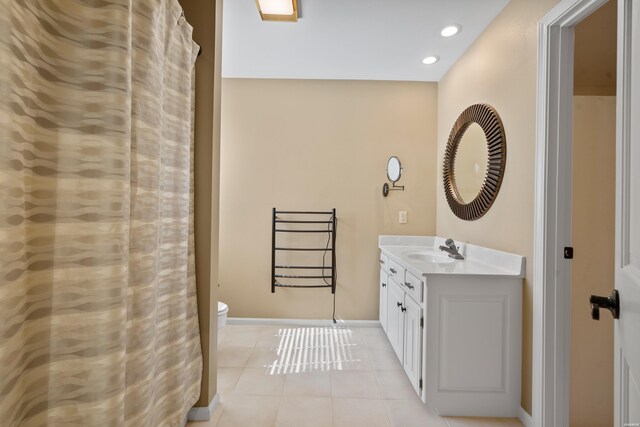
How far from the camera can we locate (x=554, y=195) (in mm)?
1690

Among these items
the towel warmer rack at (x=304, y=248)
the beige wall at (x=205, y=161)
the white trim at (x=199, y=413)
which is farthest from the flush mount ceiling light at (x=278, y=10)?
the white trim at (x=199, y=413)

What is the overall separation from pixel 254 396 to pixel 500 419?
144 centimetres

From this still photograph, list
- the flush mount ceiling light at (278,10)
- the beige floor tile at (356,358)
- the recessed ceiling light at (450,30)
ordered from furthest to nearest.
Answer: the beige floor tile at (356,358), the recessed ceiling light at (450,30), the flush mount ceiling light at (278,10)

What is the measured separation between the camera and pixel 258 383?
2256 mm

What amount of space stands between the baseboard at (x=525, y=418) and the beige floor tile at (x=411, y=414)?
43cm

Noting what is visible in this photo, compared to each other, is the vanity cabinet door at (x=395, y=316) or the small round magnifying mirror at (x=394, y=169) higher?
the small round magnifying mirror at (x=394, y=169)

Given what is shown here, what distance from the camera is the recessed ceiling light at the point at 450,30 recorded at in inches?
93.5

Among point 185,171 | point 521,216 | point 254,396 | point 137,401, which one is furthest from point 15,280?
point 521,216

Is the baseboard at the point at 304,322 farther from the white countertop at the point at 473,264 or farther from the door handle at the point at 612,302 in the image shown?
the door handle at the point at 612,302

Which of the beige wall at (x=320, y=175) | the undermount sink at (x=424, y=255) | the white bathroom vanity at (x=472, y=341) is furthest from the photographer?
the beige wall at (x=320, y=175)

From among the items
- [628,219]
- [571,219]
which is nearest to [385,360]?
[571,219]

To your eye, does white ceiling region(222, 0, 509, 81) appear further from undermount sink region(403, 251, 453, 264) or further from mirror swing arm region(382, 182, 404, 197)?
undermount sink region(403, 251, 453, 264)

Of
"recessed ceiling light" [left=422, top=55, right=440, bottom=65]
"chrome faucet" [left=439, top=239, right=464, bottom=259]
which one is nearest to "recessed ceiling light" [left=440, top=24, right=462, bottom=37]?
"recessed ceiling light" [left=422, top=55, right=440, bottom=65]

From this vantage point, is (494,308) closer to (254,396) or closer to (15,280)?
(254,396)
